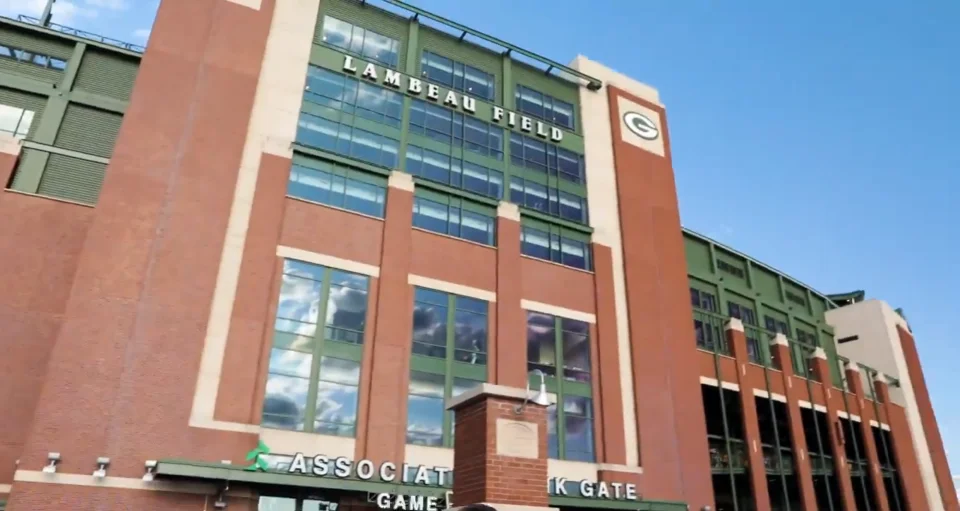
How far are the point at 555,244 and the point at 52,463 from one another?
883 inches

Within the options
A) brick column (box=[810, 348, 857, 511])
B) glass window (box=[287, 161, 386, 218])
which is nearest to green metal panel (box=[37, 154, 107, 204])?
glass window (box=[287, 161, 386, 218])

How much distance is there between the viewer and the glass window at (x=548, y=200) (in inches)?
1378

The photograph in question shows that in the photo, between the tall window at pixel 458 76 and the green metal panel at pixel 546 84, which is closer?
the tall window at pixel 458 76

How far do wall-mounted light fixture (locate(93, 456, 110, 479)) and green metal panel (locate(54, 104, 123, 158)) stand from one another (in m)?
13.7

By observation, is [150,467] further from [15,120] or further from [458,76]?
[458,76]

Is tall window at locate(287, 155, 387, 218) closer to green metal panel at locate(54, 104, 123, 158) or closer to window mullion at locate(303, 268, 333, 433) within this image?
window mullion at locate(303, 268, 333, 433)

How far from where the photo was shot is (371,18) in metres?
35.0

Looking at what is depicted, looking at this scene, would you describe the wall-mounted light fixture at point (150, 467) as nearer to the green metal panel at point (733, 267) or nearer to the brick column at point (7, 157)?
the brick column at point (7, 157)

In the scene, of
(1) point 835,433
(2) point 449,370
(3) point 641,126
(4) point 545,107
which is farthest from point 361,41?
(1) point 835,433

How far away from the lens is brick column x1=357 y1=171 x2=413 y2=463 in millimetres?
26047

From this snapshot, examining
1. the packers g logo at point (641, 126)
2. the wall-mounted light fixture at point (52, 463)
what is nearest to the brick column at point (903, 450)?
the packers g logo at point (641, 126)

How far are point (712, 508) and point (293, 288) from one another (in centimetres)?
2123

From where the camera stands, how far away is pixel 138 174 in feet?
85.3

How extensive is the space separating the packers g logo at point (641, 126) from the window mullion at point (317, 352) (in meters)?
21.3
